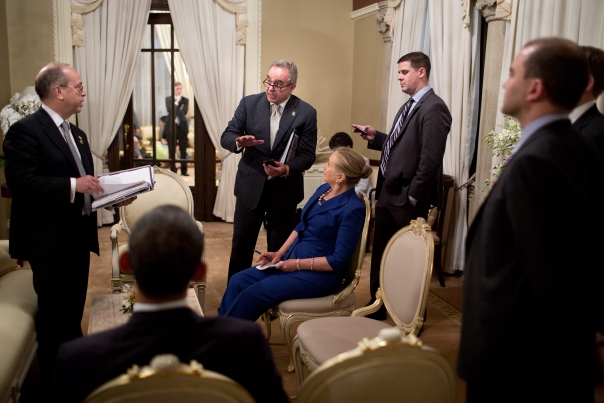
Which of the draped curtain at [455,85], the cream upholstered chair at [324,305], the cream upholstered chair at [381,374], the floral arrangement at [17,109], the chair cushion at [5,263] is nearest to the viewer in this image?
the cream upholstered chair at [381,374]

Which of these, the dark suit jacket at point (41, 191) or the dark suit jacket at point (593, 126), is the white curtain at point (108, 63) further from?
the dark suit jacket at point (593, 126)

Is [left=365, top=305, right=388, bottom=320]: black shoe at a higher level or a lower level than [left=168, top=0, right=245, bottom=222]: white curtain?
lower

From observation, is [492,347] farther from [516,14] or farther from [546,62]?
[516,14]

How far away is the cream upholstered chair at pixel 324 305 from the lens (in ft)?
8.87

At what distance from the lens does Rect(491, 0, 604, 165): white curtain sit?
3326 mm

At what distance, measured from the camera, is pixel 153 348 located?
1.17 metres

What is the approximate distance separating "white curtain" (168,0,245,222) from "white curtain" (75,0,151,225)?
0.48 meters

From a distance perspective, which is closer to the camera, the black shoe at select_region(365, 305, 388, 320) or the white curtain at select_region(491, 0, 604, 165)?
the white curtain at select_region(491, 0, 604, 165)

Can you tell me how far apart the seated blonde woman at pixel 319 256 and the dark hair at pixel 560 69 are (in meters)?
1.49

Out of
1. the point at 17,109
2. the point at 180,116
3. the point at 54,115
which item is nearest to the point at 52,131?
the point at 54,115

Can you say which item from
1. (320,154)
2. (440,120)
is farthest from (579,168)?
(320,154)

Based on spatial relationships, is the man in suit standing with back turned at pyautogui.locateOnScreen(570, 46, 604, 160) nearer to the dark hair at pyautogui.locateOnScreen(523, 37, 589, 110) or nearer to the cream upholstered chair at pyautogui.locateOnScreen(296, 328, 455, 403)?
the dark hair at pyautogui.locateOnScreen(523, 37, 589, 110)

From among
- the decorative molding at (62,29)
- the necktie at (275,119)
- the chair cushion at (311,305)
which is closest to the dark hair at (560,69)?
the chair cushion at (311,305)

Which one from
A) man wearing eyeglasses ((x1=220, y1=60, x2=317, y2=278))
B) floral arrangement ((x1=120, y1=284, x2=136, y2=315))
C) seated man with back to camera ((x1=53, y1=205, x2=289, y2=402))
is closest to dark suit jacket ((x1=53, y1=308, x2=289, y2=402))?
seated man with back to camera ((x1=53, y1=205, x2=289, y2=402))
